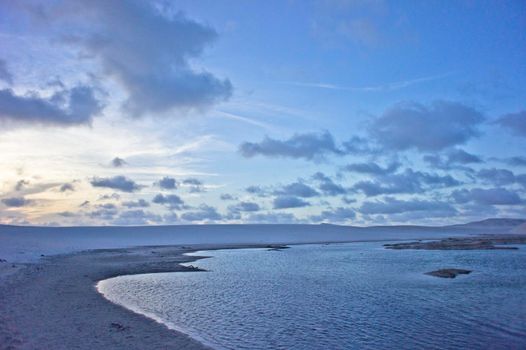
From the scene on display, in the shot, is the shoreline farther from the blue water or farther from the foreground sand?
the blue water

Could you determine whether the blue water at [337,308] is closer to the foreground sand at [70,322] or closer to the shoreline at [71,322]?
the shoreline at [71,322]

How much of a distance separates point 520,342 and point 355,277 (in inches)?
974

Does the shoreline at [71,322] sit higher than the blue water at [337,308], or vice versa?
the shoreline at [71,322]

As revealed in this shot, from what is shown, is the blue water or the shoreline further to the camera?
the blue water

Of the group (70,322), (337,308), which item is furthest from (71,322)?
(337,308)

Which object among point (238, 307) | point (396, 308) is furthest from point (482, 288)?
point (238, 307)

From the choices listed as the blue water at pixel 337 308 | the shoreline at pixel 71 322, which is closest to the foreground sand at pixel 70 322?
the shoreline at pixel 71 322

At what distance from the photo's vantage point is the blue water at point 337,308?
1934 cm

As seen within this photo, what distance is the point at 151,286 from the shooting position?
1459 inches

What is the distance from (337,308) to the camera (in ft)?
87.7

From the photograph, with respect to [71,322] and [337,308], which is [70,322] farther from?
[337,308]

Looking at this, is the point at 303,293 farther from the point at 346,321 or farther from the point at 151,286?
the point at 151,286

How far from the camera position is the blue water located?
19.3 m

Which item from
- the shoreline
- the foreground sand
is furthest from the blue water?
the foreground sand
